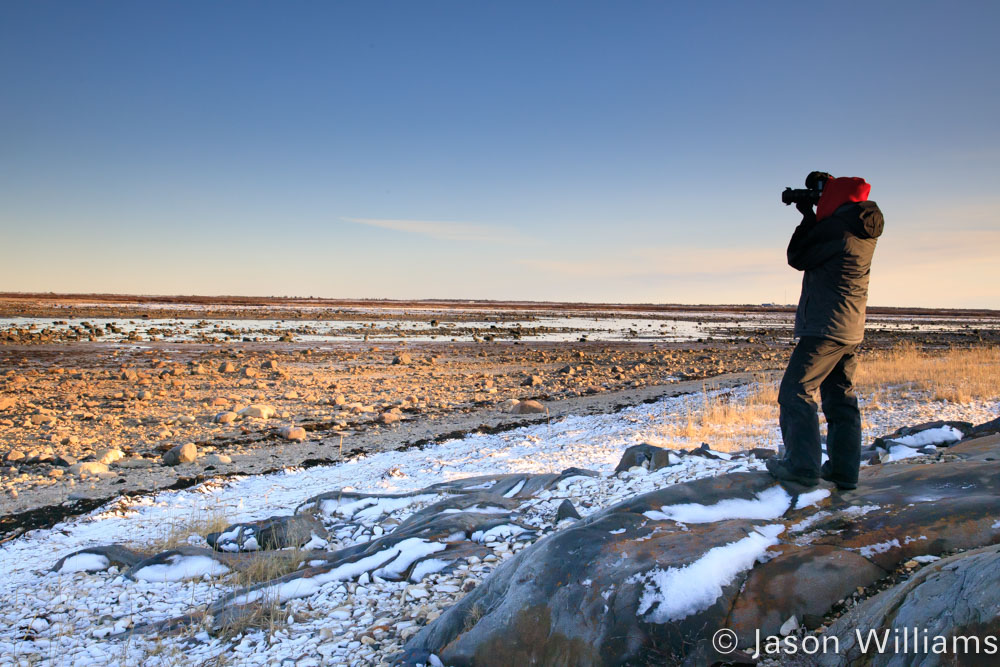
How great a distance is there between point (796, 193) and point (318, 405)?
39.7 feet

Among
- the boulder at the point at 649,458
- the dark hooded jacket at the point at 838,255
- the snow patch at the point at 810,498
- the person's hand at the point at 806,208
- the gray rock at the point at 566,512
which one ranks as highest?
the person's hand at the point at 806,208

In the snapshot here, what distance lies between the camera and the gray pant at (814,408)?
156 inches

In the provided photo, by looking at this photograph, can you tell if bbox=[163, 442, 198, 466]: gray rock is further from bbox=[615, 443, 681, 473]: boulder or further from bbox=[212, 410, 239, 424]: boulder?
bbox=[615, 443, 681, 473]: boulder

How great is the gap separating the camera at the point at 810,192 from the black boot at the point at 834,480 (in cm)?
179

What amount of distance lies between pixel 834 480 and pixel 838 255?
1.55m

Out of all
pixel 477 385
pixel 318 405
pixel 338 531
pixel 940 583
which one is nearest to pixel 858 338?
pixel 940 583

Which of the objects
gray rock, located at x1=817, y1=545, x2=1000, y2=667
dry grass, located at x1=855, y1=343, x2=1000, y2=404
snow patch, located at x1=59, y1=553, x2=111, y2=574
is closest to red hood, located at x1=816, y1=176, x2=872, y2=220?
gray rock, located at x1=817, y1=545, x2=1000, y2=667

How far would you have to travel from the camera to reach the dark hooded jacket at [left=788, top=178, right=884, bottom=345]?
3867 mm

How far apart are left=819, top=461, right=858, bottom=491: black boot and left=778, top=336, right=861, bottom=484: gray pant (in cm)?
2

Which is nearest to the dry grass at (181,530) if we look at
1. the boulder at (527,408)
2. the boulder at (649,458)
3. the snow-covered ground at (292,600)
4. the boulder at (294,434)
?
the snow-covered ground at (292,600)

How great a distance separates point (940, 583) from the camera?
2.55m

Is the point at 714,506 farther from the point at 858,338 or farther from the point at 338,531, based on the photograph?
the point at 338,531

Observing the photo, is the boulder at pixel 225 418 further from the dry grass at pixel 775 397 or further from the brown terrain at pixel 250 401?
the dry grass at pixel 775 397

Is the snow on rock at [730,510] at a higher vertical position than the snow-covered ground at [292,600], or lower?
higher
